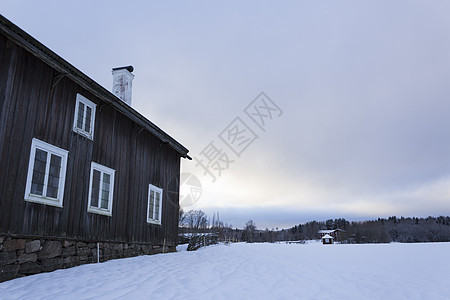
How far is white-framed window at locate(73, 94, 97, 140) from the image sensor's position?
9480 millimetres

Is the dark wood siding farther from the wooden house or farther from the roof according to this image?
the roof

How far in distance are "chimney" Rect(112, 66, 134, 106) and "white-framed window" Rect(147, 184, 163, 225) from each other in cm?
379

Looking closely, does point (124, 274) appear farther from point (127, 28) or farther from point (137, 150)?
point (127, 28)

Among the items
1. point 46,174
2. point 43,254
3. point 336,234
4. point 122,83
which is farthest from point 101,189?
point 336,234

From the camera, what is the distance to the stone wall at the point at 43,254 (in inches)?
279

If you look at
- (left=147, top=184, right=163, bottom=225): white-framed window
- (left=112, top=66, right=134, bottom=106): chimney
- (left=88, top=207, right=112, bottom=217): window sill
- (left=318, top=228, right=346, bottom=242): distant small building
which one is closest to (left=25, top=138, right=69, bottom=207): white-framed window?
(left=88, top=207, right=112, bottom=217): window sill

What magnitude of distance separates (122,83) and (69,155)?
581 centimetres

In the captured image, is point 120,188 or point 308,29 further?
point 308,29

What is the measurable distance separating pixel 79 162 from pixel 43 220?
76.3 inches

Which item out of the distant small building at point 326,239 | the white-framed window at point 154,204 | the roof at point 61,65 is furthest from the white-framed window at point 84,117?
the distant small building at point 326,239

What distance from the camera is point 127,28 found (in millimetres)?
16594

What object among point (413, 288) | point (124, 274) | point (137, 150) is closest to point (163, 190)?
point (137, 150)

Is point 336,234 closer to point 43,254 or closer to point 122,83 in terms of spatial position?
point 122,83

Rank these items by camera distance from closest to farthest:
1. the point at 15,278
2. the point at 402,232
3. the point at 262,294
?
1. the point at 262,294
2. the point at 15,278
3. the point at 402,232
